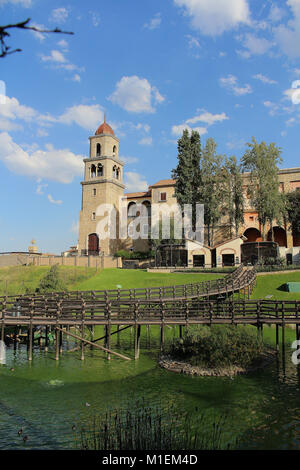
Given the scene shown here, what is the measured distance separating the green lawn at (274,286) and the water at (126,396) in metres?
15.1

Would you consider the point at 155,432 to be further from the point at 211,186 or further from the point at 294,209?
the point at 294,209

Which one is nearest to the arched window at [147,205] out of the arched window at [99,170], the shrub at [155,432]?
the arched window at [99,170]

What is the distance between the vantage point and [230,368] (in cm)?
1792

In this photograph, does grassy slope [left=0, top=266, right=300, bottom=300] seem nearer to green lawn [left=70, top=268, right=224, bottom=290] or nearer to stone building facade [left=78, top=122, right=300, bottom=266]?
green lawn [left=70, top=268, right=224, bottom=290]

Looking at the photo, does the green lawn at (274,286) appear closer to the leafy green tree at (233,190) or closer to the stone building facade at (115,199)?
the leafy green tree at (233,190)

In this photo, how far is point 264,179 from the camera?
177 feet

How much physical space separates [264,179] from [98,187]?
31.3 m

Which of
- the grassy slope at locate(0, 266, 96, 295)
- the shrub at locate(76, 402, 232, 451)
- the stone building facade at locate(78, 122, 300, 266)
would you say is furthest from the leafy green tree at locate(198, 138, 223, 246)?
the shrub at locate(76, 402, 232, 451)

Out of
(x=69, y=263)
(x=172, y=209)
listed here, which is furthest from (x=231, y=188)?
(x=69, y=263)

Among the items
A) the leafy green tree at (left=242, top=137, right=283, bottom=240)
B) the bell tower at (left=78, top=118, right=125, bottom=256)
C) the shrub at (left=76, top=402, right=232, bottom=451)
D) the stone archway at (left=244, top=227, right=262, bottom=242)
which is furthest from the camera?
the bell tower at (left=78, top=118, right=125, bottom=256)

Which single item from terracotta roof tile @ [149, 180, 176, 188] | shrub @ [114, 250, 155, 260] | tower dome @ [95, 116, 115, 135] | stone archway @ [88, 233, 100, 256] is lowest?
shrub @ [114, 250, 155, 260]

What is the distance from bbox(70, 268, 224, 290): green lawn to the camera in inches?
1759

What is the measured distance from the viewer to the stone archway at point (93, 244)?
67.7m

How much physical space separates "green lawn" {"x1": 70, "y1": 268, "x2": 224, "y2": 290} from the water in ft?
76.0
